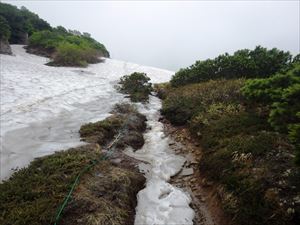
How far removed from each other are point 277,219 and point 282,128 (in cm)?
204

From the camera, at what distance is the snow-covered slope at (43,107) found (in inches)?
282

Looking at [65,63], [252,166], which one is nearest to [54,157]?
[252,166]

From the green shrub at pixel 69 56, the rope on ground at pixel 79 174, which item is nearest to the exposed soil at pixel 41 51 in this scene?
the green shrub at pixel 69 56

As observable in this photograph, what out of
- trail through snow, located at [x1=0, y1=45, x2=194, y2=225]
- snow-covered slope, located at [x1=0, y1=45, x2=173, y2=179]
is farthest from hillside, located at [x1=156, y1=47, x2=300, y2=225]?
snow-covered slope, located at [x1=0, y1=45, x2=173, y2=179]

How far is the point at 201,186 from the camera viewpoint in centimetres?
625

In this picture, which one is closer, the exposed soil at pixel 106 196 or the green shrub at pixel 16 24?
the exposed soil at pixel 106 196

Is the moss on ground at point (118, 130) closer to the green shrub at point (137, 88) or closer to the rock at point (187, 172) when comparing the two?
the rock at point (187, 172)

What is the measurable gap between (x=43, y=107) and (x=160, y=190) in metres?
6.31

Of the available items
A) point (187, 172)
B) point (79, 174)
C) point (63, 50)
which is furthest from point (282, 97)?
point (63, 50)

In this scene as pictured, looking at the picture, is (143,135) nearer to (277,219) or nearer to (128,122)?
(128,122)

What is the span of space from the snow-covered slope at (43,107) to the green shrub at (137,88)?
2.13ft

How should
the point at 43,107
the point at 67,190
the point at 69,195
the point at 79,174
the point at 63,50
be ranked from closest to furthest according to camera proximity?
the point at 69,195, the point at 67,190, the point at 79,174, the point at 43,107, the point at 63,50

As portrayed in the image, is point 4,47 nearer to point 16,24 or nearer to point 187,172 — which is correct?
point 16,24

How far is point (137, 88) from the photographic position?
47.5ft
